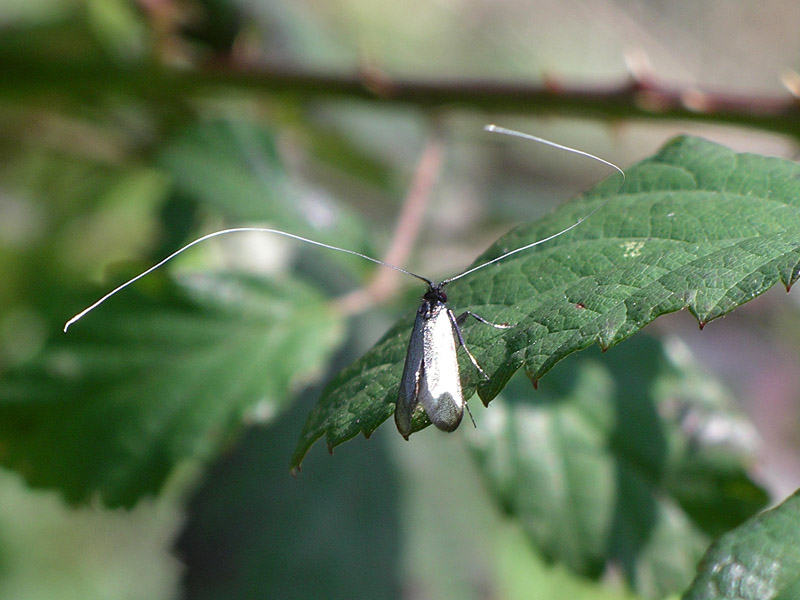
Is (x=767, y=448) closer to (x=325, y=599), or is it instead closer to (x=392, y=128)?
(x=392, y=128)

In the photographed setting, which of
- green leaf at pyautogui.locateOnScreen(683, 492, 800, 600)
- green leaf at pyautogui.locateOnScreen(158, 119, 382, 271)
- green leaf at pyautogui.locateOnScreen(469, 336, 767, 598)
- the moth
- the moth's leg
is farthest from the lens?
green leaf at pyautogui.locateOnScreen(158, 119, 382, 271)

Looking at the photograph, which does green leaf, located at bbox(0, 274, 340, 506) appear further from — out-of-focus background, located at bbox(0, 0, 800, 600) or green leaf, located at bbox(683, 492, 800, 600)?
green leaf, located at bbox(683, 492, 800, 600)

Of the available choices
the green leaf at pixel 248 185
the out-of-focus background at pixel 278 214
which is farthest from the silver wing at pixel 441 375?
the green leaf at pixel 248 185

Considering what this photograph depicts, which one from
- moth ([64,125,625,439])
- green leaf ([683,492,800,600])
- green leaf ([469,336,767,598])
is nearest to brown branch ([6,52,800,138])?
green leaf ([469,336,767,598])

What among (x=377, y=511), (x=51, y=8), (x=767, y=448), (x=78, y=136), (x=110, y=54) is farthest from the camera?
(x=767, y=448)

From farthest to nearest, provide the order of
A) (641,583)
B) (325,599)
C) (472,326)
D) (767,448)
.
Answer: (767,448), (325,599), (641,583), (472,326)

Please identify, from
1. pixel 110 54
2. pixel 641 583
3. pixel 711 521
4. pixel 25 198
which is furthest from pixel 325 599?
pixel 25 198

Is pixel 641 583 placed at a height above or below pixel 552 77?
below
